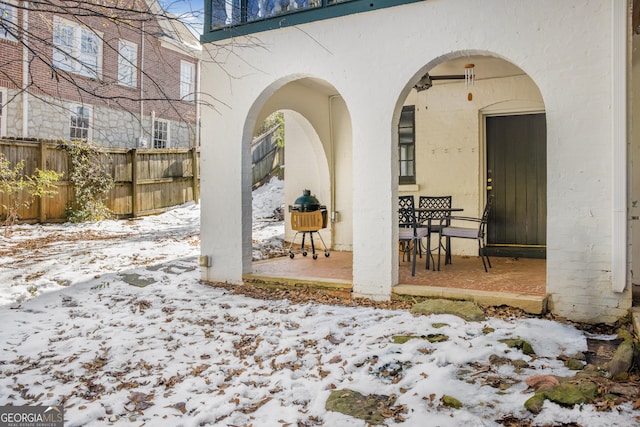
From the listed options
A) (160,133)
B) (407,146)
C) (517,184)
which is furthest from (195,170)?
(517,184)

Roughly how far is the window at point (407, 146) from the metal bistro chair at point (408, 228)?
124 cm

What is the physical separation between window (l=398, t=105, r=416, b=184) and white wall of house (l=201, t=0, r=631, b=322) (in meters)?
1.38

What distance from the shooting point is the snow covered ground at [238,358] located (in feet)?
8.23

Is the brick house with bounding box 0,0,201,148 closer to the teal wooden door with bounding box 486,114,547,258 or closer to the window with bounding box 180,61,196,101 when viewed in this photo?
the window with bounding box 180,61,196,101

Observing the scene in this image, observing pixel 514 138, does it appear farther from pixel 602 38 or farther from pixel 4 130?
pixel 4 130

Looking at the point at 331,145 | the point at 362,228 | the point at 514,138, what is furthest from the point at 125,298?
the point at 514,138

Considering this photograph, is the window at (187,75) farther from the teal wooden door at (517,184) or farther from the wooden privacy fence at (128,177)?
the teal wooden door at (517,184)

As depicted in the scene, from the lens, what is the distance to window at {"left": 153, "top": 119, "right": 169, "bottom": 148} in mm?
14844

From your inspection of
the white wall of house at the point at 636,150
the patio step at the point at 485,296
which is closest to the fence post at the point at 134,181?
the patio step at the point at 485,296

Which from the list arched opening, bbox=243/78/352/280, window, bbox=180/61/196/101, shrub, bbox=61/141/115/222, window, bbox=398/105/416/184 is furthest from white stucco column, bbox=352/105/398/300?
window, bbox=180/61/196/101

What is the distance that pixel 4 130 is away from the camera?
10562 mm

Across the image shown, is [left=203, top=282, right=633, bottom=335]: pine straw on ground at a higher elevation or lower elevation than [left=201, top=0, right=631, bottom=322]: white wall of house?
lower

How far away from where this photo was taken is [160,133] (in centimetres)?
1514

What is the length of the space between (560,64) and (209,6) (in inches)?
165
